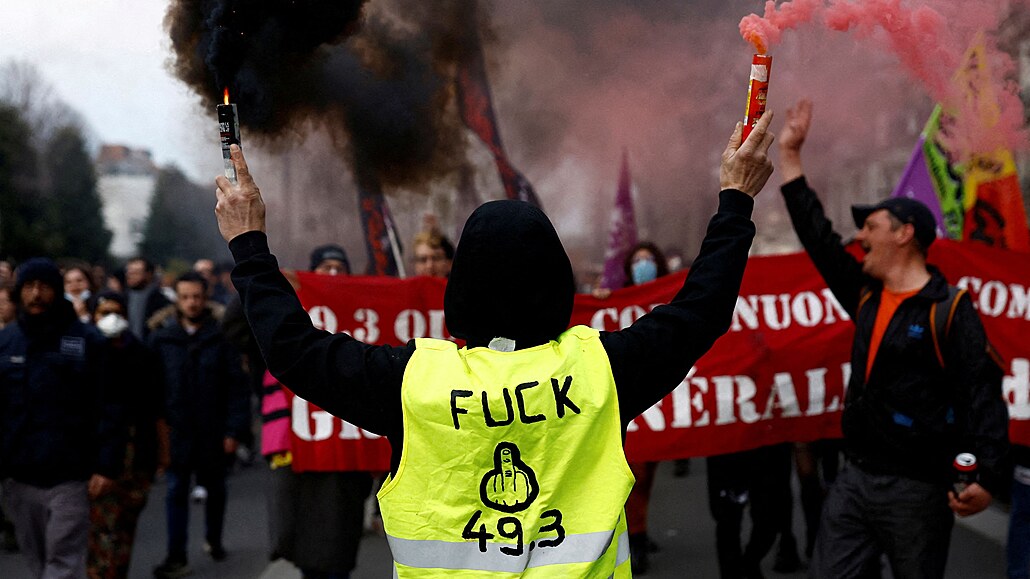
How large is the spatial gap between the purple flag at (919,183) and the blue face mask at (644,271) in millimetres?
1548

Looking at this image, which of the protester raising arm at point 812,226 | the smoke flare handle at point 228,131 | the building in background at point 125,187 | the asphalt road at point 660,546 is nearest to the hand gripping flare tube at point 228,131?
the smoke flare handle at point 228,131

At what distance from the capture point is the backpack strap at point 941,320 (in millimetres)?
3486

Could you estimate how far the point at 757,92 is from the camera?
2.23m

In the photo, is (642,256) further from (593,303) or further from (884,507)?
(884,507)

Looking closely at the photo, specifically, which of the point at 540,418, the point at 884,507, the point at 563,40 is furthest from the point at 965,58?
the point at 540,418

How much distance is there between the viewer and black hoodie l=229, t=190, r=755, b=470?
6.33 ft

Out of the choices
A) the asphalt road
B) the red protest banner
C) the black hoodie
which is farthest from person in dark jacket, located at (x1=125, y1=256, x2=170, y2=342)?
the black hoodie

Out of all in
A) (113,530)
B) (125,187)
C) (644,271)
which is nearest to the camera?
(113,530)

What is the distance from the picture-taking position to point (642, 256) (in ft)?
21.7

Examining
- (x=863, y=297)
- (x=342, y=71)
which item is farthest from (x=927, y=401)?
(x=342, y=71)

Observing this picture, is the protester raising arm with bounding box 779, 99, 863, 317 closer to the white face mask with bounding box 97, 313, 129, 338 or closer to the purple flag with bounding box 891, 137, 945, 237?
the purple flag with bounding box 891, 137, 945, 237

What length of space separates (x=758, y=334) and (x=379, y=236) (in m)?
2.28

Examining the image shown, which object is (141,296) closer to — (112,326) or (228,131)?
(112,326)

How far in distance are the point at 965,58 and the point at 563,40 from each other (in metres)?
2.64
